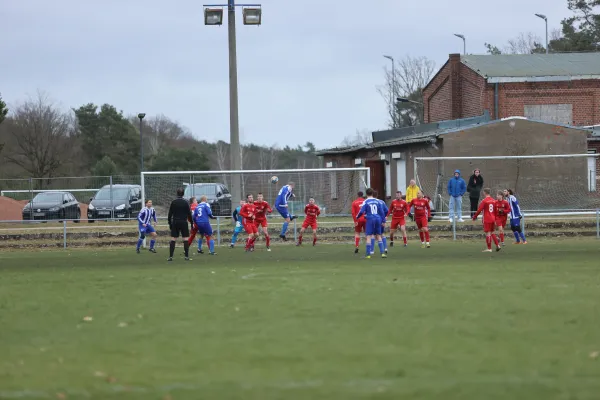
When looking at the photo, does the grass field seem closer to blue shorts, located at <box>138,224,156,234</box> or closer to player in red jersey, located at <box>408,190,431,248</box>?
player in red jersey, located at <box>408,190,431,248</box>

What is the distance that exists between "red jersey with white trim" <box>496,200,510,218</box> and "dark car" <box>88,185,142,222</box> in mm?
16577

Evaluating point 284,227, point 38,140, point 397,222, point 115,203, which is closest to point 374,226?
point 397,222

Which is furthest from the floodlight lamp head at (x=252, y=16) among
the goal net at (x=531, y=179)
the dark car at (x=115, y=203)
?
the dark car at (x=115, y=203)

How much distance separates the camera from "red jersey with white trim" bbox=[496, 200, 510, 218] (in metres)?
26.5

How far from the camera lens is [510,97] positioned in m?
47.7

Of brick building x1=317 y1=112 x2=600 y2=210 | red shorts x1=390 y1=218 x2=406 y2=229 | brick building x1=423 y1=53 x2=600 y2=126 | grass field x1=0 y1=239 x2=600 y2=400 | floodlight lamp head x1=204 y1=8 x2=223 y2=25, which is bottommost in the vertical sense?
grass field x1=0 y1=239 x2=600 y2=400

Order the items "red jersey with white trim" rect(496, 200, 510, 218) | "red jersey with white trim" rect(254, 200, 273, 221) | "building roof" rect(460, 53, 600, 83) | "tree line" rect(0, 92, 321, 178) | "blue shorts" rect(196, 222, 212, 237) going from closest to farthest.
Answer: "red jersey with white trim" rect(496, 200, 510, 218) < "blue shorts" rect(196, 222, 212, 237) < "red jersey with white trim" rect(254, 200, 273, 221) < "building roof" rect(460, 53, 600, 83) < "tree line" rect(0, 92, 321, 178)

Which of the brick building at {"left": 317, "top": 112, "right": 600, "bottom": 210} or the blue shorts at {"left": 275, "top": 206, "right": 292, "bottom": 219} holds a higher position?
the brick building at {"left": 317, "top": 112, "right": 600, "bottom": 210}

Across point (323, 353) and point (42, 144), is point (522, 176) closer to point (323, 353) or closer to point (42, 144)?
point (323, 353)

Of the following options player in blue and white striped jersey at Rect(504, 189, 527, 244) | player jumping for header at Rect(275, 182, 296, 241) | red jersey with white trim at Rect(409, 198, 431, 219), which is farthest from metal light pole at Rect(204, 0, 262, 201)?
player in blue and white striped jersey at Rect(504, 189, 527, 244)

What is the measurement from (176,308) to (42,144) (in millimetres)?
57494

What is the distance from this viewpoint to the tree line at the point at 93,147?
67375 mm

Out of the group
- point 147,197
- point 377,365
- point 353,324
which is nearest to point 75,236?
point 147,197

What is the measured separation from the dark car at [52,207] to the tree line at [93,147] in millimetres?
16153
